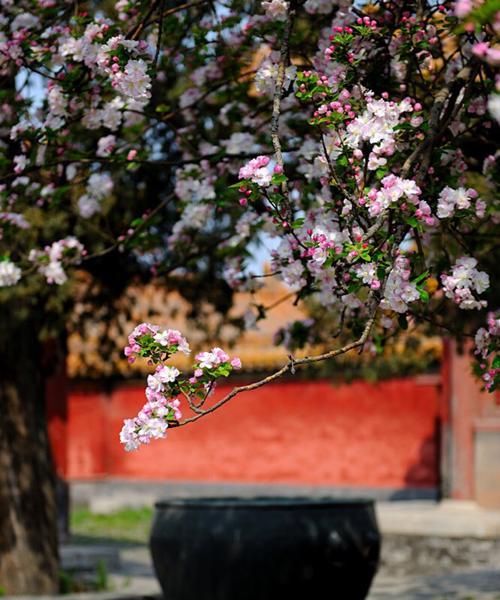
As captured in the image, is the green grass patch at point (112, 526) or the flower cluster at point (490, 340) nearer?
the flower cluster at point (490, 340)

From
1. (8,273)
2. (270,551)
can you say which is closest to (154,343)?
(8,273)

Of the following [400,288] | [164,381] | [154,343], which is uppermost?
[400,288]

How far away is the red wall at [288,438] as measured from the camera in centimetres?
1822

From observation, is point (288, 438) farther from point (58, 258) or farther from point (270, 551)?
point (58, 258)

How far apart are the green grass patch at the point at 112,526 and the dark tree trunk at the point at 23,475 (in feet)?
19.1

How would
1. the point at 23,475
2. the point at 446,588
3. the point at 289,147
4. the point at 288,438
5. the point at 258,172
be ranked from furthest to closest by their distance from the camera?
→ the point at 288,438, the point at 446,588, the point at 23,475, the point at 289,147, the point at 258,172

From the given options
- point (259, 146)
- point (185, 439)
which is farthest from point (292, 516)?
point (185, 439)

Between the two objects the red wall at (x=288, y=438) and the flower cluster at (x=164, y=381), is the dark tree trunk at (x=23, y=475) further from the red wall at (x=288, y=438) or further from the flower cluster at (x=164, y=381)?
the red wall at (x=288, y=438)

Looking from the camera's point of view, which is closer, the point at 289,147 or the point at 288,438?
the point at 289,147

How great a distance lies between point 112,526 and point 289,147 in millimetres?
12270

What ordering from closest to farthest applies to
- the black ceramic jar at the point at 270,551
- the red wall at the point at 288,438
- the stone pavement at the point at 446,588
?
the black ceramic jar at the point at 270,551
the stone pavement at the point at 446,588
the red wall at the point at 288,438

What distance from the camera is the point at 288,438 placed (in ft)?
63.6

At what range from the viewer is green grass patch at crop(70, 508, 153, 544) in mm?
14945

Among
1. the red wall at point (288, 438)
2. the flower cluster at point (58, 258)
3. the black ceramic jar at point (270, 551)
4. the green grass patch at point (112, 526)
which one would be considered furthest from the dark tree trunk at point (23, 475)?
the red wall at point (288, 438)
